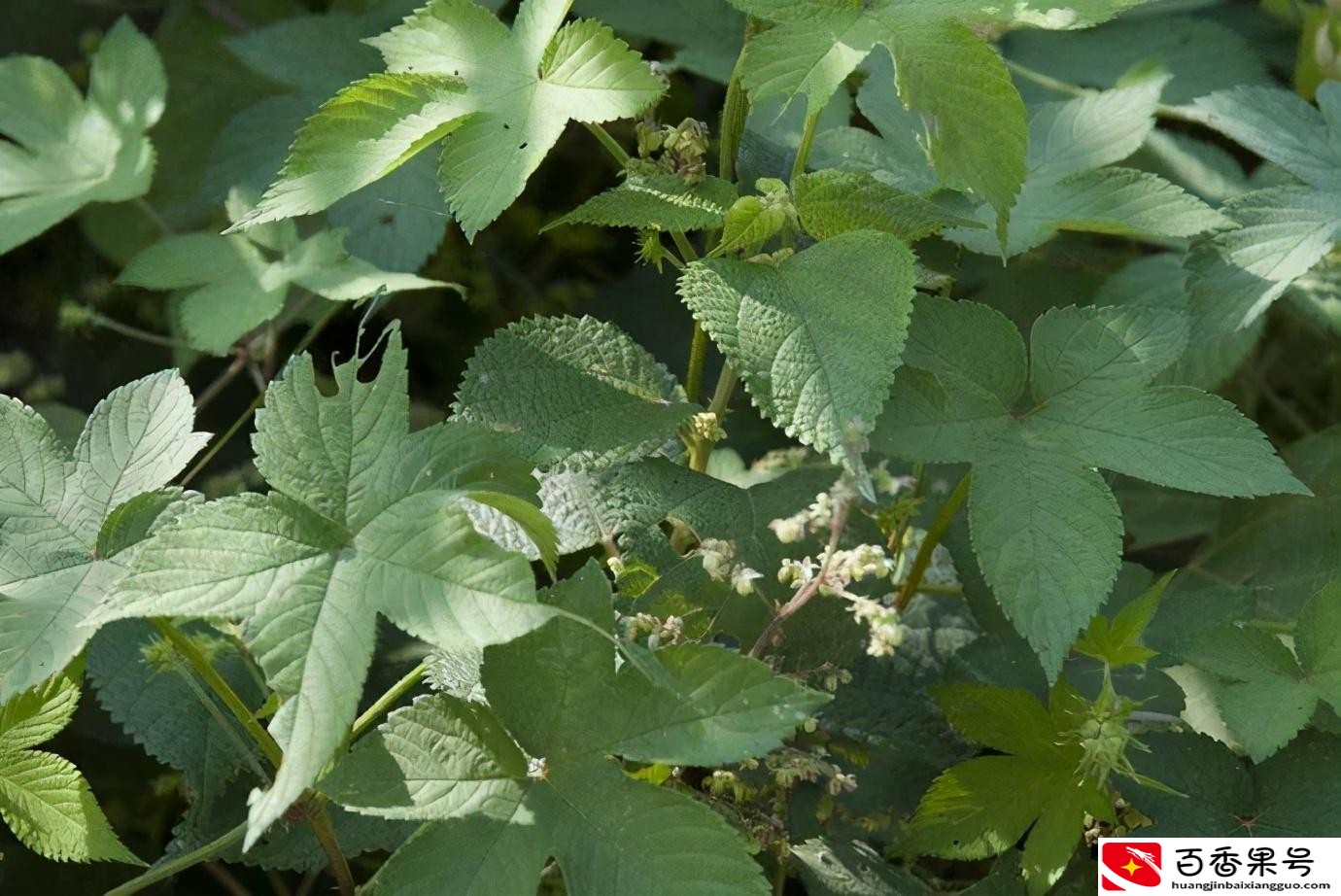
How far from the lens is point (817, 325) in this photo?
0.90 m

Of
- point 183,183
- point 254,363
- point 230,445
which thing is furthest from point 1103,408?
point 183,183

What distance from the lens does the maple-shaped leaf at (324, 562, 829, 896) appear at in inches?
30.9

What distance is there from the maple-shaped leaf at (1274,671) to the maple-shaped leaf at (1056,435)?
152 millimetres

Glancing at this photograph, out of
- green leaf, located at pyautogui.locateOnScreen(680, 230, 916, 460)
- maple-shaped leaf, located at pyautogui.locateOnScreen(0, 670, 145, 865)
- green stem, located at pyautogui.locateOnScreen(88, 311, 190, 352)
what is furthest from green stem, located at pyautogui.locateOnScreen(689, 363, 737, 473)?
green stem, located at pyautogui.locateOnScreen(88, 311, 190, 352)

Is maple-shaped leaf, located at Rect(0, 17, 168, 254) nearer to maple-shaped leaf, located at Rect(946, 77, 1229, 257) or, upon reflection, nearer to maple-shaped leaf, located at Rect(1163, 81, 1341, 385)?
maple-shaped leaf, located at Rect(946, 77, 1229, 257)

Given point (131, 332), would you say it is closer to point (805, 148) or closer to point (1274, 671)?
point (805, 148)

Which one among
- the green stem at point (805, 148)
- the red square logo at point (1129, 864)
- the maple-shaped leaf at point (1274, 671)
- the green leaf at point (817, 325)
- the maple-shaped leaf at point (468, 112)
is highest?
the maple-shaped leaf at point (468, 112)

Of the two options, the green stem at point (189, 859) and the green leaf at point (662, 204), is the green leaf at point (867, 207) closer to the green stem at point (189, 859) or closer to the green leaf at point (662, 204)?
the green leaf at point (662, 204)

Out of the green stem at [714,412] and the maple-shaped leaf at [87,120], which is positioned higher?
the maple-shaped leaf at [87,120]

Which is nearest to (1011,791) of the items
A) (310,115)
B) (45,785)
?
(45,785)

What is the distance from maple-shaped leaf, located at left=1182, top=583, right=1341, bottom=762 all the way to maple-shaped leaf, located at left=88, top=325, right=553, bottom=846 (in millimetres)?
565

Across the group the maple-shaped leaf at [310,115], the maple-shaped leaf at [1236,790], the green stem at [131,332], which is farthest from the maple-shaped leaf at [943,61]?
the green stem at [131,332]

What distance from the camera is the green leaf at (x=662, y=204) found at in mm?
949

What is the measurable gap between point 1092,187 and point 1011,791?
1.92 feet
